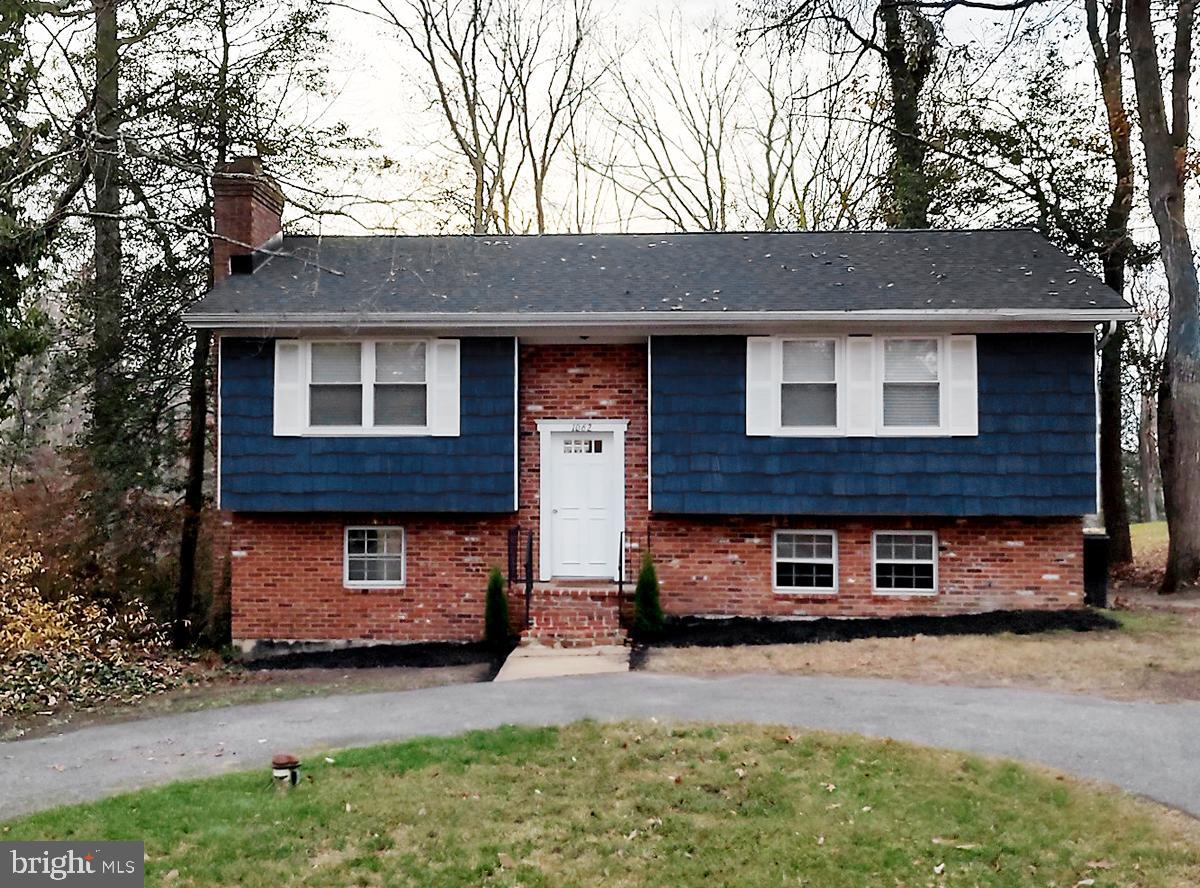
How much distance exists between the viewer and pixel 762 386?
14.1 m

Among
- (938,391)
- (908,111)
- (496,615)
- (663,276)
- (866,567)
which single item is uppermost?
(908,111)

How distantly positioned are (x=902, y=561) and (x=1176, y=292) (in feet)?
21.8

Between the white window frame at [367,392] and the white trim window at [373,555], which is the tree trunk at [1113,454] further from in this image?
the white trim window at [373,555]

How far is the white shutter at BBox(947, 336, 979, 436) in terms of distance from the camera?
13781mm

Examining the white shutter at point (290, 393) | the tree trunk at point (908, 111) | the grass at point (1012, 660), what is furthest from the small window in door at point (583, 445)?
the tree trunk at point (908, 111)

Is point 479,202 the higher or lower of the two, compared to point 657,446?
higher

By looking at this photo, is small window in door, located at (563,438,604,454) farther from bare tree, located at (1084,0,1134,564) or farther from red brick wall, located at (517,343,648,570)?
bare tree, located at (1084,0,1134,564)

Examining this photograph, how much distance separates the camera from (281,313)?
46.2 feet

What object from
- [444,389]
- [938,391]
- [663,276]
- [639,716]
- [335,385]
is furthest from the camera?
[663,276]

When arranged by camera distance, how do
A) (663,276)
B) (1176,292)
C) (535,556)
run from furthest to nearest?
(1176,292)
(663,276)
(535,556)

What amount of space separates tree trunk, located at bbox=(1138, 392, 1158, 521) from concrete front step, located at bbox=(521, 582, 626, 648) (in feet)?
95.0

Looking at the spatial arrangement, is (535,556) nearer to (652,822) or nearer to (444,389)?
(444,389)

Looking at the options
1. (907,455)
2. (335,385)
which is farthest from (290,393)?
(907,455)

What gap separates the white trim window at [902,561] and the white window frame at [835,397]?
4.99ft
